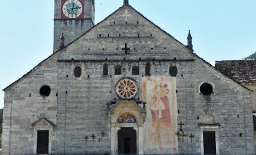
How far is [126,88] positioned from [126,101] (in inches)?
40.0

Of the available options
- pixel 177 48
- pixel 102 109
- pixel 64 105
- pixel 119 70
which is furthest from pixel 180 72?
pixel 64 105

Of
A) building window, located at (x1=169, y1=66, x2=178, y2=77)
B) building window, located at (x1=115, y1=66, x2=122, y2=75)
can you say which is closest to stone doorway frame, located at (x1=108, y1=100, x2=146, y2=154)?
building window, located at (x1=115, y1=66, x2=122, y2=75)

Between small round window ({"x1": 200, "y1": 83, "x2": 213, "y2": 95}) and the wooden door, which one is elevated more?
small round window ({"x1": 200, "y1": 83, "x2": 213, "y2": 95})

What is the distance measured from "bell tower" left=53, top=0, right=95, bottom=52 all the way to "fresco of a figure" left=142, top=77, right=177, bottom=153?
562 inches

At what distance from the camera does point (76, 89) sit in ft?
81.4

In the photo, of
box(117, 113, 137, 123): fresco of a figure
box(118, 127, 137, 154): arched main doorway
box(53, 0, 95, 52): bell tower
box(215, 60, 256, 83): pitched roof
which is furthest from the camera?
box(53, 0, 95, 52): bell tower

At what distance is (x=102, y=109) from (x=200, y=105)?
652 centimetres

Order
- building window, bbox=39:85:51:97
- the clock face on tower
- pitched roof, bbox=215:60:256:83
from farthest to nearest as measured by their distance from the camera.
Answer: the clock face on tower, pitched roof, bbox=215:60:256:83, building window, bbox=39:85:51:97

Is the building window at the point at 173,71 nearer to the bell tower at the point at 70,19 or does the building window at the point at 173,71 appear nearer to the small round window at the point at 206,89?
the small round window at the point at 206,89

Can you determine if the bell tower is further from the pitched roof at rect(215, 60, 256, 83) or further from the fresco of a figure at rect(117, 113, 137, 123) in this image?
the fresco of a figure at rect(117, 113, 137, 123)

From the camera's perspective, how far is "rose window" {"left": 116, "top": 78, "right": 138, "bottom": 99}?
24.6 metres

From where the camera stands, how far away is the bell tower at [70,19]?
3666 centimetres

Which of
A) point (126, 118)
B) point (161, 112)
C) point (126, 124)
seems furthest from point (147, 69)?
point (126, 124)

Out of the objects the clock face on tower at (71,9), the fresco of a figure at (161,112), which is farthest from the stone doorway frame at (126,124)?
the clock face on tower at (71,9)
